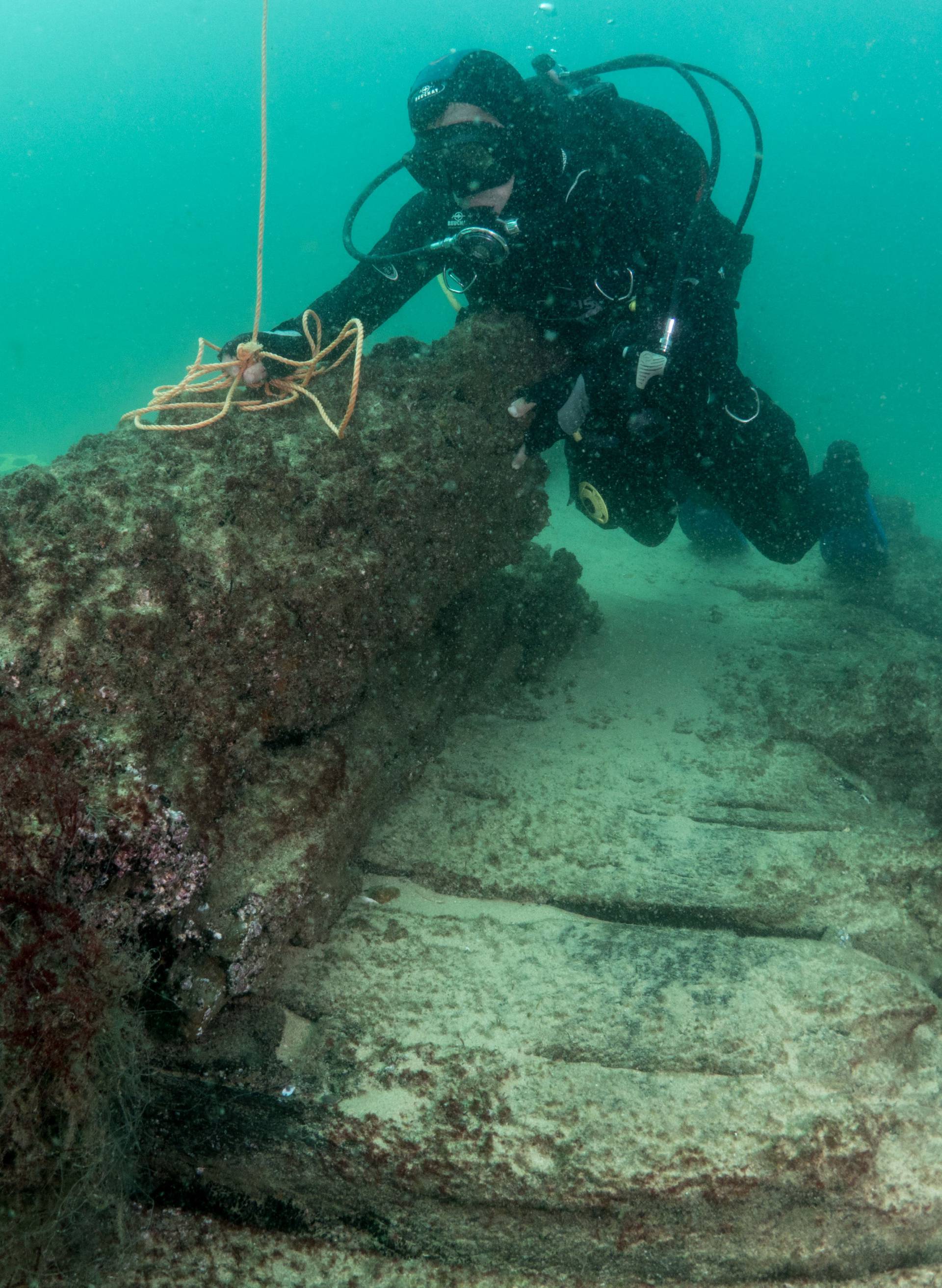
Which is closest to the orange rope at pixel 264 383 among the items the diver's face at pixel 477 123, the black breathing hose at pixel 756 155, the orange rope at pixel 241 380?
the orange rope at pixel 241 380

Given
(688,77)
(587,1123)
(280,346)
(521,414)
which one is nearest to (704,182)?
(688,77)

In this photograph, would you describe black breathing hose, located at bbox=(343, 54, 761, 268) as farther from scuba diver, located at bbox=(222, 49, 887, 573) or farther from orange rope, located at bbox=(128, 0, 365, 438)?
orange rope, located at bbox=(128, 0, 365, 438)

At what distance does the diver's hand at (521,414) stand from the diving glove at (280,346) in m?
1.34

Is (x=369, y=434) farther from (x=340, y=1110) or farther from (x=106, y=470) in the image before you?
(x=340, y=1110)

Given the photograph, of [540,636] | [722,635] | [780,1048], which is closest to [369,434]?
[540,636]

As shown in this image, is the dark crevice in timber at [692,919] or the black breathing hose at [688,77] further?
the black breathing hose at [688,77]

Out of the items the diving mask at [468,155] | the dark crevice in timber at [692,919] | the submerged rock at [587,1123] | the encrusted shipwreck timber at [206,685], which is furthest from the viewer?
the diving mask at [468,155]

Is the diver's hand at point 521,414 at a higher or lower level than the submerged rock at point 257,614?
higher

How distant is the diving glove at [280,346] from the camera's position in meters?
3.57

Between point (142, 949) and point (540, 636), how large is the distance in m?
3.62

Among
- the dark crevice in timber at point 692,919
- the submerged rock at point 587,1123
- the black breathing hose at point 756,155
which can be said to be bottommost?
the submerged rock at point 587,1123

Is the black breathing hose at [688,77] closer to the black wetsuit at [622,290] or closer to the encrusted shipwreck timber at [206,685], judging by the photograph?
the black wetsuit at [622,290]

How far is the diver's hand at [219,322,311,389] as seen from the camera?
3422mm

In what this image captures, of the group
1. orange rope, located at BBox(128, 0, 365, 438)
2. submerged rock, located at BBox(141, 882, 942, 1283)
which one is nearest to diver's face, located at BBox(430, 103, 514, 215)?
orange rope, located at BBox(128, 0, 365, 438)
